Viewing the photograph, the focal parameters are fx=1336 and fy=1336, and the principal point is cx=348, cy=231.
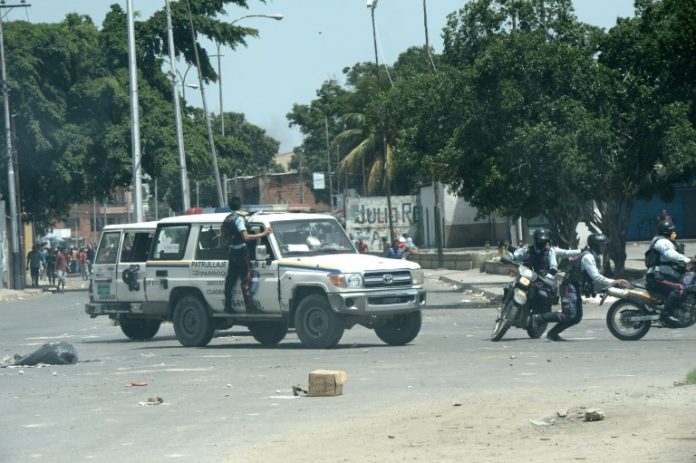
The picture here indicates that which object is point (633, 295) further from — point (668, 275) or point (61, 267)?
point (61, 267)

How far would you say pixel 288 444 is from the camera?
9.88m

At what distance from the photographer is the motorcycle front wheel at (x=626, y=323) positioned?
1855cm

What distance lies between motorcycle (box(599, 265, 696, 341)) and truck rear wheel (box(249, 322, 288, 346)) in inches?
200

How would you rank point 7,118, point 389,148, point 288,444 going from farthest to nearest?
point 389,148 → point 7,118 → point 288,444

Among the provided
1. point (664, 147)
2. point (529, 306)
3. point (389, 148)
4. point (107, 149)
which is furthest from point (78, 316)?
point (389, 148)

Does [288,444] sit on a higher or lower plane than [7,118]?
lower

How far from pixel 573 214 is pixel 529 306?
17376 millimetres

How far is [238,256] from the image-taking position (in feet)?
64.1

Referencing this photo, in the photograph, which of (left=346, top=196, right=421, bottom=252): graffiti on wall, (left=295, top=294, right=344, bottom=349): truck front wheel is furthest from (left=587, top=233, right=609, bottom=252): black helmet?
(left=346, top=196, right=421, bottom=252): graffiti on wall

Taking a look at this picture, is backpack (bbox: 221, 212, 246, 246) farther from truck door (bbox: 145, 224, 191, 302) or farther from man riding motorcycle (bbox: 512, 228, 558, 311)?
man riding motorcycle (bbox: 512, 228, 558, 311)

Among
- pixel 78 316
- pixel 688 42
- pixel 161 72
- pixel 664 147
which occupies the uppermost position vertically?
pixel 161 72

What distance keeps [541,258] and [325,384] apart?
6.94 meters

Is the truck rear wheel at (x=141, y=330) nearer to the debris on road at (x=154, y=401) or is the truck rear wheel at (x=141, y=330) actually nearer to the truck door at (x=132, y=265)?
the truck door at (x=132, y=265)

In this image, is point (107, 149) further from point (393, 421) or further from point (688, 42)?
point (393, 421)
